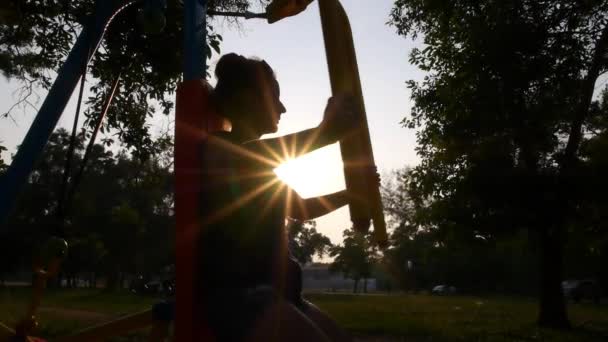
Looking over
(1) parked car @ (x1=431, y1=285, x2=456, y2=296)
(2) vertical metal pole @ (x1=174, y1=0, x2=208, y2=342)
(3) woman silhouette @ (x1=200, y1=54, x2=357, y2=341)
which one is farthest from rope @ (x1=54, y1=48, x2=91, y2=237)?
(1) parked car @ (x1=431, y1=285, x2=456, y2=296)

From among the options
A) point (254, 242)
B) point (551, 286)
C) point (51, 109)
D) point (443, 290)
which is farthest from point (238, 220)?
point (443, 290)

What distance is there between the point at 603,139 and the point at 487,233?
114 inches

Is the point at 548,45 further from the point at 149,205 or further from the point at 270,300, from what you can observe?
the point at 149,205

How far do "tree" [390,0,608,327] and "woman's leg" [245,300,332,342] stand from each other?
21.3 ft

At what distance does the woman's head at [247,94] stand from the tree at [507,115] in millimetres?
6079

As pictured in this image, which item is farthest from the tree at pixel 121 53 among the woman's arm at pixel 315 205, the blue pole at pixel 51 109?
the woman's arm at pixel 315 205

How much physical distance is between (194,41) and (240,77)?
399 millimetres

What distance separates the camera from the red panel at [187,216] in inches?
56.8

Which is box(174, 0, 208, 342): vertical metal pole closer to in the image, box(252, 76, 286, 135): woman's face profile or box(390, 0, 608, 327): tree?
box(252, 76, 286, 135): woman's face profile

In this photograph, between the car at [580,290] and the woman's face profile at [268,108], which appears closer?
the woman's face profile at [268,108]

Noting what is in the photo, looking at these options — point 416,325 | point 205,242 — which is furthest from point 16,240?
point 205,242

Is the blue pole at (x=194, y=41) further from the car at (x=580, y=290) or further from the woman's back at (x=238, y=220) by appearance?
the car at (x=580, y=290)

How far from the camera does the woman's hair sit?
1.65 meters

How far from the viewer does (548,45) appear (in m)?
7.32
